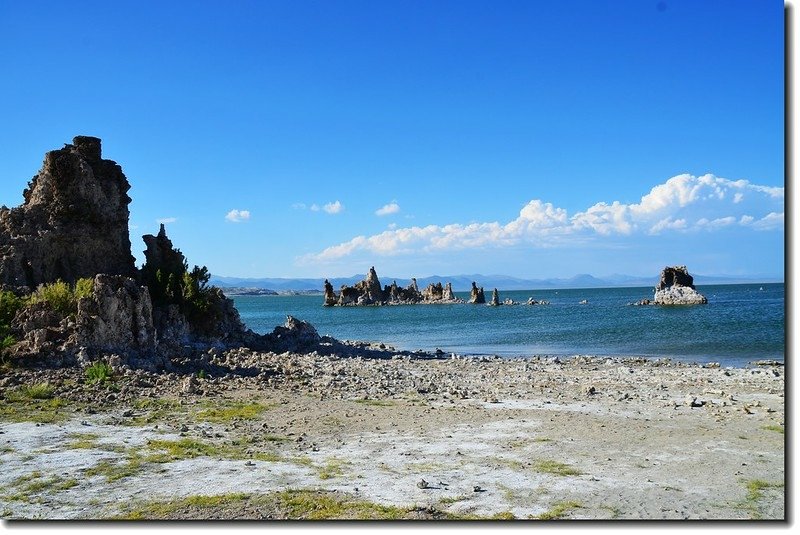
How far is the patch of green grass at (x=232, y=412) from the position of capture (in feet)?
54.1

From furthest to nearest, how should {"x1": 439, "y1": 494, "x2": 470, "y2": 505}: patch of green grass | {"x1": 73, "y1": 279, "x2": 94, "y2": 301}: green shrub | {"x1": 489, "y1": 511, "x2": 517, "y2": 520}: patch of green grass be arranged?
{"x1": 73, "y1": 279, "x2": 94, "y2": 301}: green shrub, {"x1": 439, "y1": 494, "x2": 470, "y2": 505}: patch of green grass, {"x1": 489, "y1": 511, "x2": 517, "y2": 520}: patch of green grass

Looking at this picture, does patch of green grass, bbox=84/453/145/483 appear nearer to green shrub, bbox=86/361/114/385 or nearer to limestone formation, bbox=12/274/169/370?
green shrub, bbox=86/361/114/385

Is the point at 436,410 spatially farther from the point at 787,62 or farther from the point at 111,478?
the point at 787,62

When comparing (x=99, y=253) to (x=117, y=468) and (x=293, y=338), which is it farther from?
(x=117, y=468)

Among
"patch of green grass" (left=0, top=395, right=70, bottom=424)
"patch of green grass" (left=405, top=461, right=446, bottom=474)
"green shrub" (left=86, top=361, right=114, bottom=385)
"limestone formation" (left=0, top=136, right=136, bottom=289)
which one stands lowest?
"patch of green grass" (left=405, top=461, right=446, bottom=474)

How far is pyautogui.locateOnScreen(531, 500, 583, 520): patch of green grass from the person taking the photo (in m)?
8.97

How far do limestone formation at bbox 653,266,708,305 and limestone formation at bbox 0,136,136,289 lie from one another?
112 m

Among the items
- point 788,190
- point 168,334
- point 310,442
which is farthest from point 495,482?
point 168,334

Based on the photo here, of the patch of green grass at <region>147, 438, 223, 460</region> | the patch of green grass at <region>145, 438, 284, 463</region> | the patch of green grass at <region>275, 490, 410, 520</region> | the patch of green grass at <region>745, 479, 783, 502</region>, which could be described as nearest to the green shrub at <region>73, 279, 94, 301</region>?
the patch of green grass at <region>147, 438, 223, 460</region>

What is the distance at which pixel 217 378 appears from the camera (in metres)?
22.7

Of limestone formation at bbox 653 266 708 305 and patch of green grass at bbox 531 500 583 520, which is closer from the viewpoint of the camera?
patch of green grass at bbox 531 500 583 520

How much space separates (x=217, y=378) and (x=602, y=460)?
47.0 feet

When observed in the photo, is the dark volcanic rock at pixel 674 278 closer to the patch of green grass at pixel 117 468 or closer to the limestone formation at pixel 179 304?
the limestone formation at pixel 179 304

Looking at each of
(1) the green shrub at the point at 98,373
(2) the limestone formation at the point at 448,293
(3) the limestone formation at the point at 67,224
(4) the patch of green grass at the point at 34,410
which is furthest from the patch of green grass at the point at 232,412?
(2) the limestone formation at the point at 448,293
